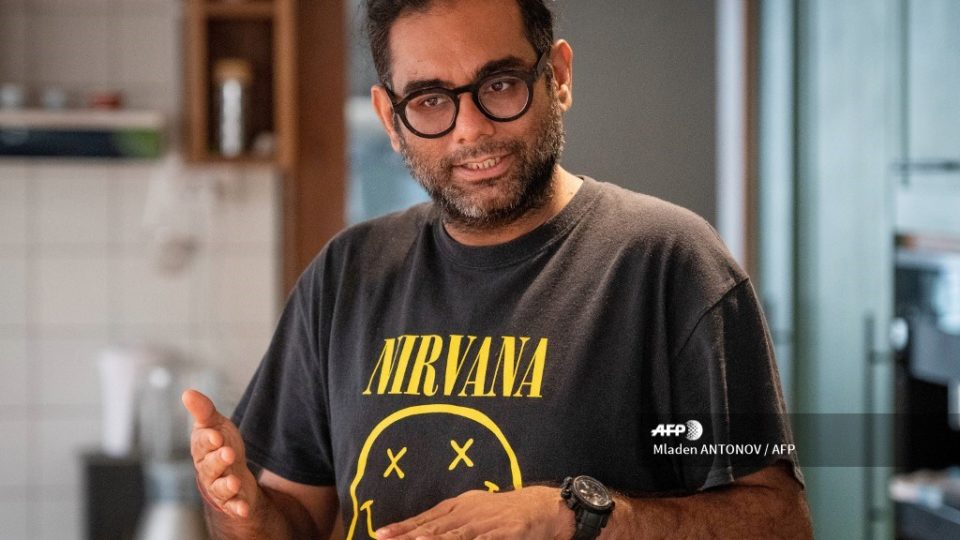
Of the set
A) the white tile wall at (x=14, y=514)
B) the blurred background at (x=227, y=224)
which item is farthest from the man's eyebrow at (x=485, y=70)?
the white tile wall at (x=14, y=514)

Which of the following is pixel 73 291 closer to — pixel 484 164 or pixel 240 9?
pixel 240 9

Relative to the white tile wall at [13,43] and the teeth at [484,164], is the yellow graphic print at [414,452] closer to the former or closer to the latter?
the teeth at [484,164]

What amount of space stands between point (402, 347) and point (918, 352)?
81 centimetres

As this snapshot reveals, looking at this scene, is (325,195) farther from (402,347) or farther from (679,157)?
(402,347)

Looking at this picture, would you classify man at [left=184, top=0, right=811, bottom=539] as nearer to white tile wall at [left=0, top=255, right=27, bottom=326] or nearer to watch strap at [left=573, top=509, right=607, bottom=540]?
watch strap at [left=573, top=509, right=607, bottom=540]

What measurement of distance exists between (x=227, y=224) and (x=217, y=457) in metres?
1.82

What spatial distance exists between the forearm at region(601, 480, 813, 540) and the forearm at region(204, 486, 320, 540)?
357 mm

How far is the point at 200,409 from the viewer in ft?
3.47

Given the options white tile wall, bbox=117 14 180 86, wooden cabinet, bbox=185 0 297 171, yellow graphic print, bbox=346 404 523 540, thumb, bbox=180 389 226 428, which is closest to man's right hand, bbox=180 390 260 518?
thumb, bbox=180 389 226 428

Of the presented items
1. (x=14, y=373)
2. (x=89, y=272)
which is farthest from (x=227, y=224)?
(x=14, y=373)

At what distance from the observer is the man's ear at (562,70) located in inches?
45.3

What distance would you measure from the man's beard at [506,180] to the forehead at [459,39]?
0.23ft

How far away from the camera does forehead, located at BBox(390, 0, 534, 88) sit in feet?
3.53

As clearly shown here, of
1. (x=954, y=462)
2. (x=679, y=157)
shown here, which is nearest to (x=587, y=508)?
(x=679, y=157)
